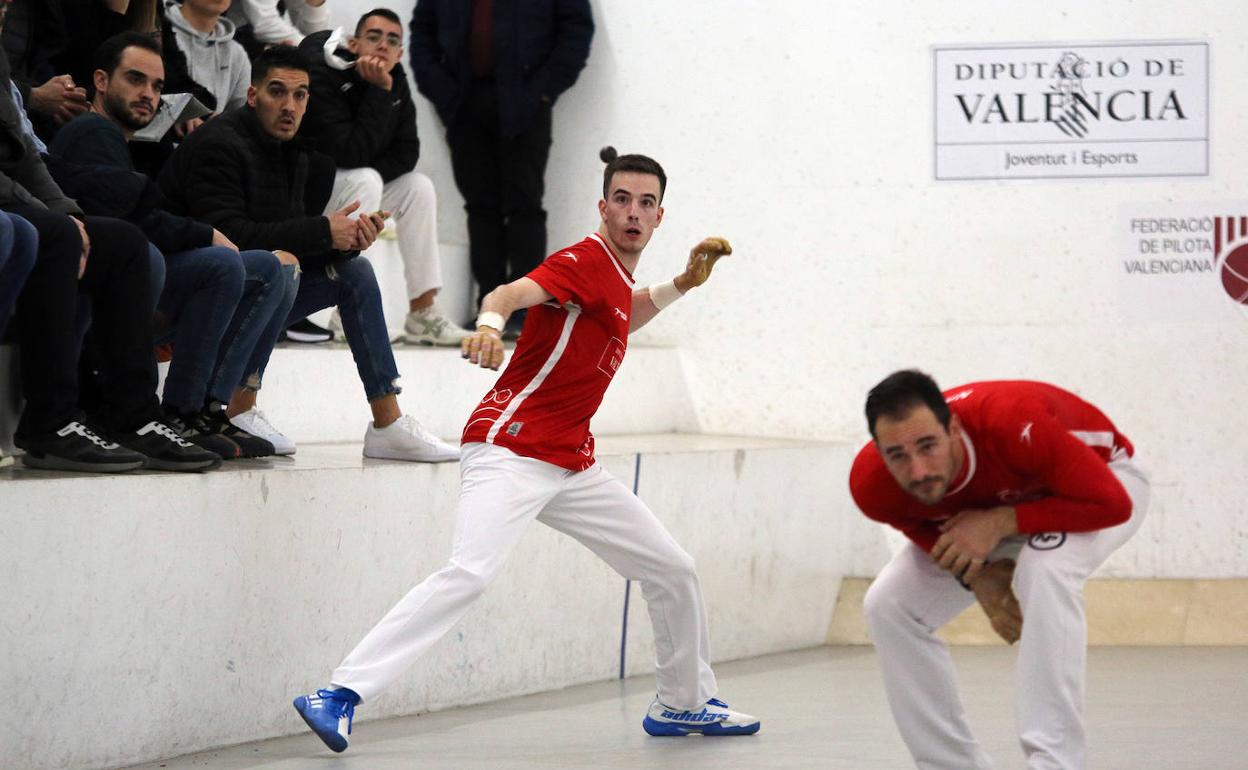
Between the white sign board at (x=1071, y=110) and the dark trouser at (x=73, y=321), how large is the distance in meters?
3.60

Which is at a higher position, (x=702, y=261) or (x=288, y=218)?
(x=288, y=218)

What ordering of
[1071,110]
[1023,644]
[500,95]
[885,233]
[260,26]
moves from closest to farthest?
[1023,644] < [260,26] < [1071,110] < [885,233] < [500,95]

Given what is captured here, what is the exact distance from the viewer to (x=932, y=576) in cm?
335

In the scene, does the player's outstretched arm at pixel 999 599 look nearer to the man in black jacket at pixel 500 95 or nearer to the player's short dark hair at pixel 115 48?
the player's short dark hair at pixel 115 48

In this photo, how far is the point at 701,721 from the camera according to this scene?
14.3 feet

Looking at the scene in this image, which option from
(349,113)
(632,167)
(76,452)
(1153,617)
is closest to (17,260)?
(76,452)

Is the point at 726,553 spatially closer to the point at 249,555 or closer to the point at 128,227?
the point at 249,555

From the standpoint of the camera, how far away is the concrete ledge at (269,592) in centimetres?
366

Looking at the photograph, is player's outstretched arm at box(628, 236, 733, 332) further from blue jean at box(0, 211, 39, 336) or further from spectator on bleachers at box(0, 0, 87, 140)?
spectator on bleachers at box(0, 0, 87, 140)

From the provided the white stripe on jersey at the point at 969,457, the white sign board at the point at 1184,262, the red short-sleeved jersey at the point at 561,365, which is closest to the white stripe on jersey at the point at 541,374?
the red short-sleeved jersey at the point at 561,365

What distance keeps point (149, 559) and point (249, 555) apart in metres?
0.32

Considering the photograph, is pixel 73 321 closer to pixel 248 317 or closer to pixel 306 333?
pixel 248 317

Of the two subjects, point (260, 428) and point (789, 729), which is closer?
point (789, 729)

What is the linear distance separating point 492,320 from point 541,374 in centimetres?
52
